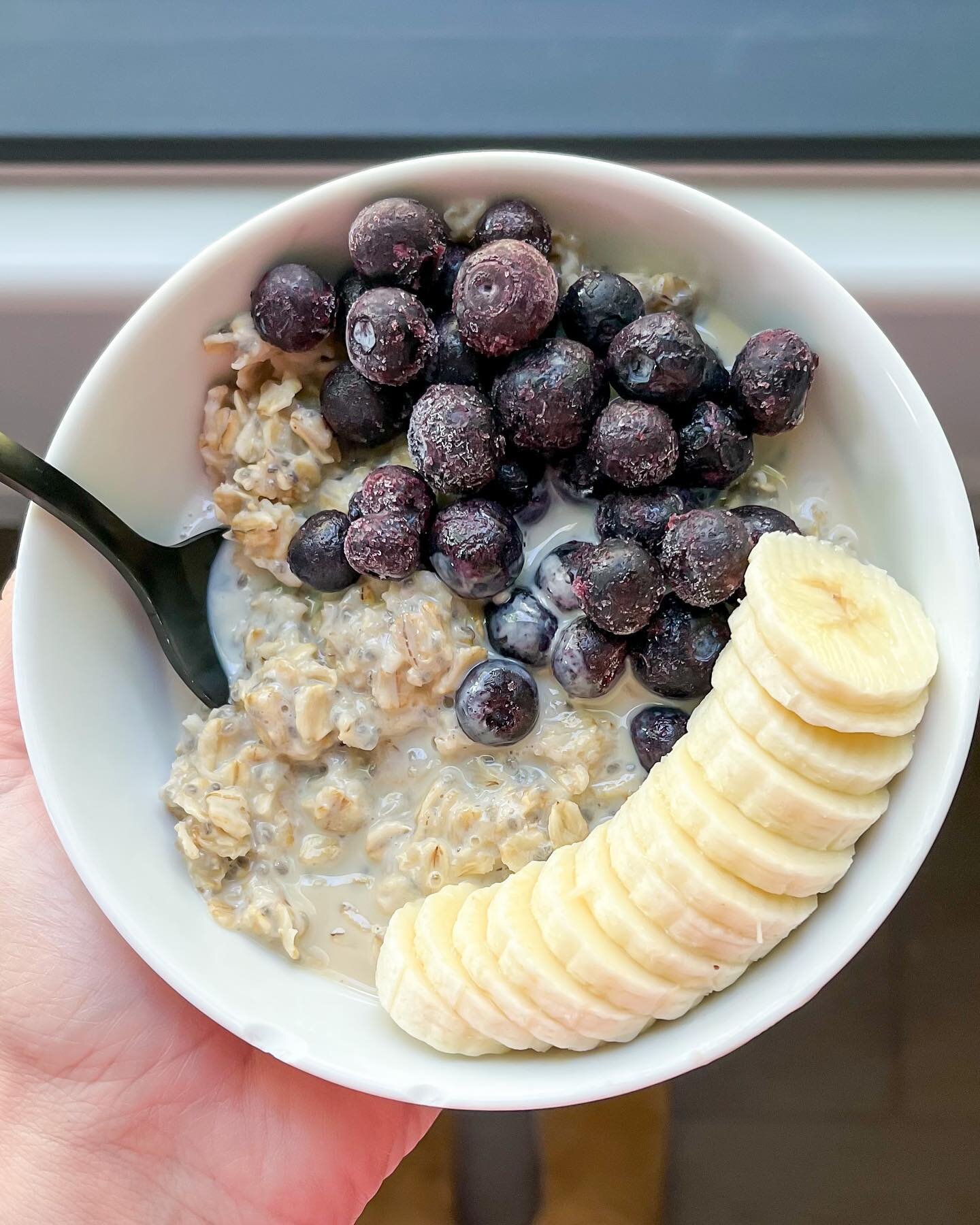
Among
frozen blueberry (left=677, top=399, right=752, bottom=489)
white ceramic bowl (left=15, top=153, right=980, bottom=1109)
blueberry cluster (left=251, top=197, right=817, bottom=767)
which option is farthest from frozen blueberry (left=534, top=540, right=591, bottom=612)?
white ceramic bowl (left=15, top=153, right=980, bottom=1109)

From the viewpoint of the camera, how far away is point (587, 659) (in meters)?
0.90

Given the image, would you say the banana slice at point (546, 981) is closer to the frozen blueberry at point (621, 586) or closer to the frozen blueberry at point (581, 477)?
the frozen blueberry at point (621, 586)

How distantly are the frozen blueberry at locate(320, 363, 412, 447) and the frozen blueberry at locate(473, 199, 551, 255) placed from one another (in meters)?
0.15

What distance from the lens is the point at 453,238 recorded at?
929mm

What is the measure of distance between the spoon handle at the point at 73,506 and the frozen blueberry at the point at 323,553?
5.1 inches

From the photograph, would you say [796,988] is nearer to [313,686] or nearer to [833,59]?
[313,686]

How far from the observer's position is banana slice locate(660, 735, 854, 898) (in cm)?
77

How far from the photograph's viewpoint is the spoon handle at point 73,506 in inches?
33.4

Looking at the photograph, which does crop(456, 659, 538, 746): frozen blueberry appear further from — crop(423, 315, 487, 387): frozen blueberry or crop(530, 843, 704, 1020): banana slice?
crop(423, 315, 487, 387): frozen blueberry

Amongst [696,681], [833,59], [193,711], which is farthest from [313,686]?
[833,59]

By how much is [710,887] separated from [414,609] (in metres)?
0.33

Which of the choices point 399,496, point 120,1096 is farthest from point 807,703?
point 120,1096

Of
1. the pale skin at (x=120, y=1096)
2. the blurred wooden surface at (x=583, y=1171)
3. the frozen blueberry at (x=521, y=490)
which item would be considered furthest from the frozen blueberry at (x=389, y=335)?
the blurred wooden surface at (x=583, y=1171)

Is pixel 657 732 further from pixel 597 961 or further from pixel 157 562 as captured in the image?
pixel 157 562
